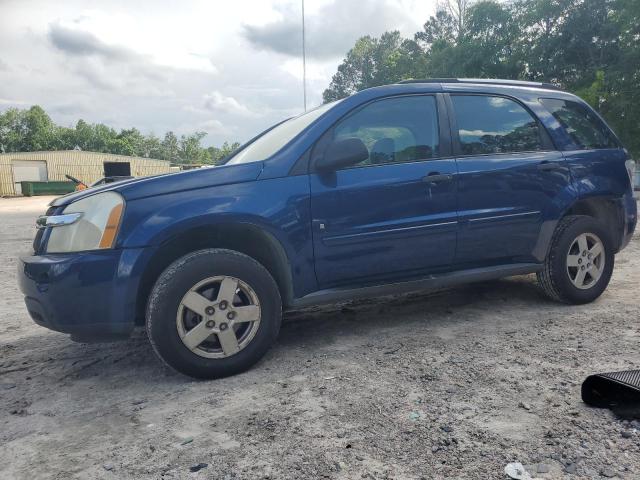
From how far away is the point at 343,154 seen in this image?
3072 mm

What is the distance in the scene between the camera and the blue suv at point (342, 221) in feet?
9.04

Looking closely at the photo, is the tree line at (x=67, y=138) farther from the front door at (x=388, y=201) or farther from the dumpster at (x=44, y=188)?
the front door at (x=388, y=201)

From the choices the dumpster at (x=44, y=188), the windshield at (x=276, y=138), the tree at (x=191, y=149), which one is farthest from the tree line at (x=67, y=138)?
the windshield at (x=276, y=138)

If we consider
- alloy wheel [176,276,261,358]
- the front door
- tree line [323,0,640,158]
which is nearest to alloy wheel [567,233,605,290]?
the front door

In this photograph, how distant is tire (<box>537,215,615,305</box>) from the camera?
386cm

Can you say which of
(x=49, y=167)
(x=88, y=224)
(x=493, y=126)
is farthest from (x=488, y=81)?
(x=49, y=167)

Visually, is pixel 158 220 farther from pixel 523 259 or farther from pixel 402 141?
pixel 523 259

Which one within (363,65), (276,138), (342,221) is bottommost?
(342,221)

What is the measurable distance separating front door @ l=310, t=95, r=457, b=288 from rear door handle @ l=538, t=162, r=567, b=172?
0.80m

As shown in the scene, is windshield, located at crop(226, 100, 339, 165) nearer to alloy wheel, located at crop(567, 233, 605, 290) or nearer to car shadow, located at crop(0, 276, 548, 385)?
car shadow, located at crop(0, 276, 548, 385)

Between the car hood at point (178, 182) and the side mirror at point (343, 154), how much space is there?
41cm

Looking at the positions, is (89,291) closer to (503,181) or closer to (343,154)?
(343,154)

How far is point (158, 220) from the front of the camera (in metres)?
2.78

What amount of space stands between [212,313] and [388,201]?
133 centimetres
